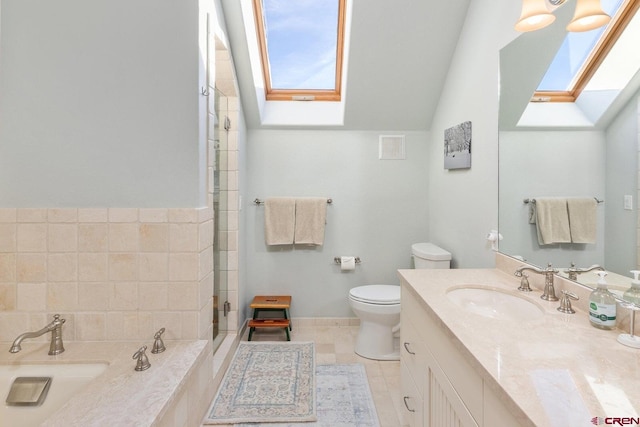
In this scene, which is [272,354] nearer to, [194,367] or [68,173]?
[194,367]

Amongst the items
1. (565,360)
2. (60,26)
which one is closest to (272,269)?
(60,26)

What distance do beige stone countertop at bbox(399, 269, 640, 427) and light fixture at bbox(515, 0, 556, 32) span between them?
1.17 meters

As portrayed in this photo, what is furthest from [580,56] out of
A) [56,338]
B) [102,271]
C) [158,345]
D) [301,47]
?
[56,338]

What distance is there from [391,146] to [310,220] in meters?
1.00

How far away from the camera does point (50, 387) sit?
127cm

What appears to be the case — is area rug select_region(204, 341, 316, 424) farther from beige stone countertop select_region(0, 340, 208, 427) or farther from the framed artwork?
the framed artwork

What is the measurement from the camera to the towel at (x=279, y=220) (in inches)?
113

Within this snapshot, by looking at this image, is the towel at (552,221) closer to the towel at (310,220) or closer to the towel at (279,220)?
the towel at (310,220)

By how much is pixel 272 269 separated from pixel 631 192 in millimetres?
2483

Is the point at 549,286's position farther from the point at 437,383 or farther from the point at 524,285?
the point at 437,383

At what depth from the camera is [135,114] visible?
1486 mm

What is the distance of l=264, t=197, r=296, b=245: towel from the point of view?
288cm

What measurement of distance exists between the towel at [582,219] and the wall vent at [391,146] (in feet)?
5.92
